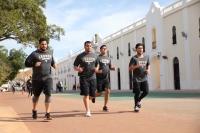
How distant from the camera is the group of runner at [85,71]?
761 centimetres

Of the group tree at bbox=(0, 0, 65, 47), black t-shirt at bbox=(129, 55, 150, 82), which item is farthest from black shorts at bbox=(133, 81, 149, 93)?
tree at bbox=(0, 0, 65, 47)

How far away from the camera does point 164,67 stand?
96.8 ft

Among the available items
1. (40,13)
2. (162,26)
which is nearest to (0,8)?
(40,13)

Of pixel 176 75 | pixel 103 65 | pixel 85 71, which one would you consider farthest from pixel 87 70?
pixel 176 75

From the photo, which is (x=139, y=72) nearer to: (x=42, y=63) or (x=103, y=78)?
(x=103, y=78)

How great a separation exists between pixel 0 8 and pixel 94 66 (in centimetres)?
1595

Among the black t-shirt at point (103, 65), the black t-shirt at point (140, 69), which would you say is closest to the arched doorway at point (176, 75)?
the black t-shirt at point (103, 65)

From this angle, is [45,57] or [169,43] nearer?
[45,57]

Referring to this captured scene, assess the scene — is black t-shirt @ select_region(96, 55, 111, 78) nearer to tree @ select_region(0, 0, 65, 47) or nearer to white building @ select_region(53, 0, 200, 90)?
tree @ select_region(0, 0, 65, 47)

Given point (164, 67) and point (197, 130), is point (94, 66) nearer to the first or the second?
point (197, 130)

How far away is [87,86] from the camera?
8.30 meters

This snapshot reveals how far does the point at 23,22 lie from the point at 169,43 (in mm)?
13714

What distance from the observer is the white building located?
2508 cm

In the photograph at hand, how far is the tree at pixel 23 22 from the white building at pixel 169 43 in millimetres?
10434
